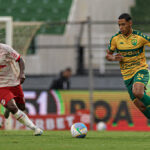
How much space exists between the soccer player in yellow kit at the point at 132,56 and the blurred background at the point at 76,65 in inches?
199

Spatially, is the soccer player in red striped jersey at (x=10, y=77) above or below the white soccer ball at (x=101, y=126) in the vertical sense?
above

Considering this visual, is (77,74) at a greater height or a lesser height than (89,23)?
lesser

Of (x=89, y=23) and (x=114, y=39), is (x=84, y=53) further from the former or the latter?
(x=114, y=39)

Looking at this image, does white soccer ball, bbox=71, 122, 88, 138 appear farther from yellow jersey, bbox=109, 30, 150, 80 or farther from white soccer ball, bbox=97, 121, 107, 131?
white soccer ball, bbox=97, 121, 107, 131

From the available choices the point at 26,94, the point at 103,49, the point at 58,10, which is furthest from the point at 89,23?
the point at 58,10

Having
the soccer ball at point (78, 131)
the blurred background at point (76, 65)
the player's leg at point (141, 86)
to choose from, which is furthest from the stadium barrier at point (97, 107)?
the soccer ball at point (78, 131)

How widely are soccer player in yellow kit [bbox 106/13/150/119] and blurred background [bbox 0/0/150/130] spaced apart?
5061mm

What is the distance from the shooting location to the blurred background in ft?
46.0

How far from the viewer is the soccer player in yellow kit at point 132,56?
851cm

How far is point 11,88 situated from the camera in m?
9.02

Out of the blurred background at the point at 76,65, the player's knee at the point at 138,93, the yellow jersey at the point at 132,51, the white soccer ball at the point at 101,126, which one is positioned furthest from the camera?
the blurred background at the point at 76,65

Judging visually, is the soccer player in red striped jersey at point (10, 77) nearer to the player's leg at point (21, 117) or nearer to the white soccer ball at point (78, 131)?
the player's leg at point (21, 117)

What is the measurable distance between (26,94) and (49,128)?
1.53m

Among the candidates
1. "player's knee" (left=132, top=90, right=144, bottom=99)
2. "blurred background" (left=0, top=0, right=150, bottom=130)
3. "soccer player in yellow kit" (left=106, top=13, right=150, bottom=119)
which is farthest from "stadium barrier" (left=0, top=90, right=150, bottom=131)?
"player's knee" (left=132, top=90, right=144, bottom=99)
